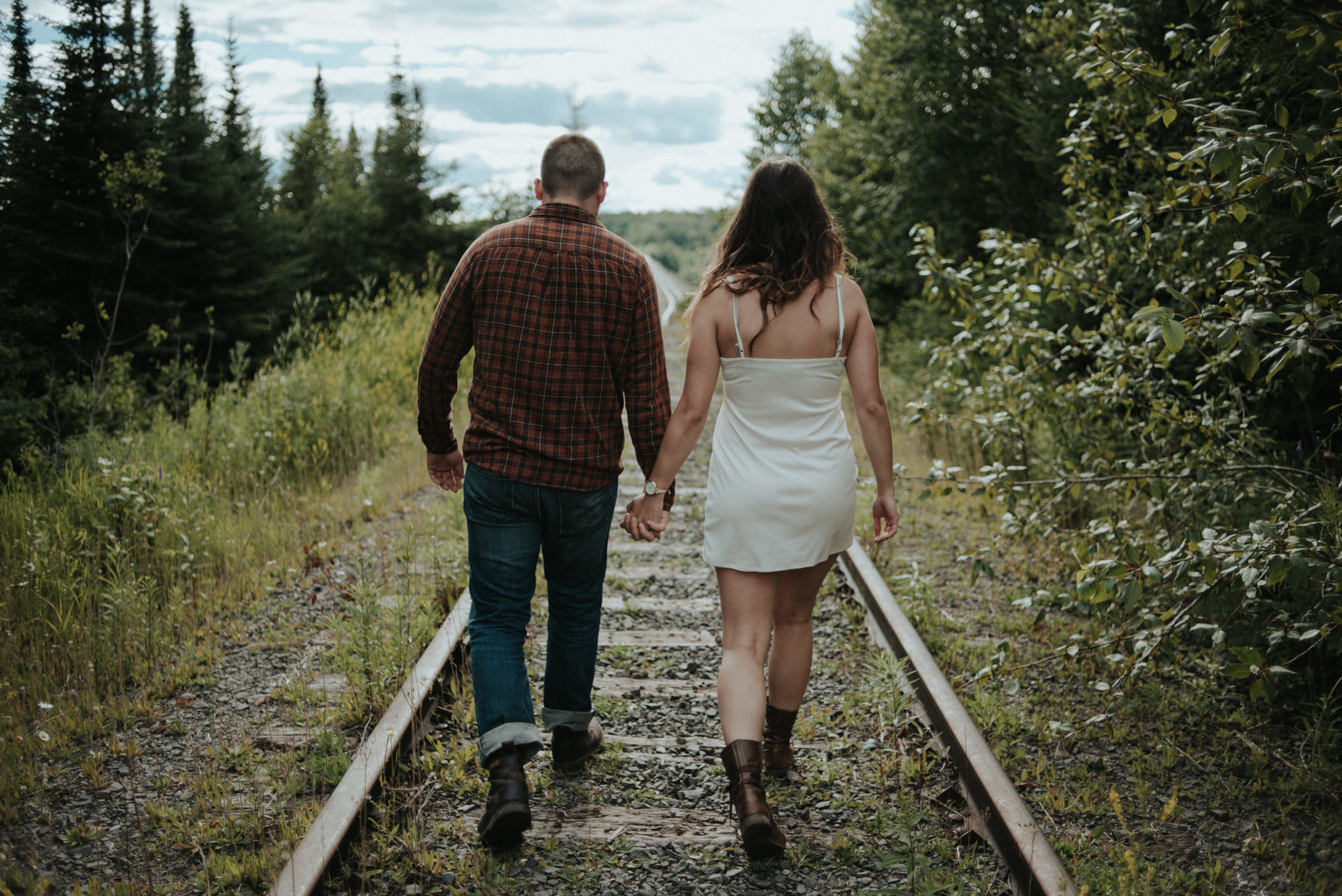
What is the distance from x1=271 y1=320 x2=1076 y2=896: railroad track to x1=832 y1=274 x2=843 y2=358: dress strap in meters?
1.33

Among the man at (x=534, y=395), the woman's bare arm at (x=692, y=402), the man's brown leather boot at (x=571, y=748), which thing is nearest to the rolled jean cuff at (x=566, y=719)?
the man's brown leather boot at (x=571, y=748)

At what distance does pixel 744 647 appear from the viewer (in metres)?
3.32

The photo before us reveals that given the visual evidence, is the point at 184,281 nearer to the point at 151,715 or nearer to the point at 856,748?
the point at 151,715

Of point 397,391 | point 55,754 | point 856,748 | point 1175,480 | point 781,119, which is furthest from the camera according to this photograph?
point 781,119

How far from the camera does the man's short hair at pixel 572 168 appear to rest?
130 inches

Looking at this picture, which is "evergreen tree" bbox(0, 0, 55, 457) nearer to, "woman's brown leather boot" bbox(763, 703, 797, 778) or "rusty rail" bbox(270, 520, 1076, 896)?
"rusty rail" bbox(270, 520, 1076, 896)

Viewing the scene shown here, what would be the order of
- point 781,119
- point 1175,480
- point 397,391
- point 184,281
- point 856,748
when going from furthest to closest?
point 781,119, point 184,281, point 397,391, point 1175,480, point 856,748

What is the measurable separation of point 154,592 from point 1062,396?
205 inches

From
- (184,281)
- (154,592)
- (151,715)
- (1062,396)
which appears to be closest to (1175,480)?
(1062,396)

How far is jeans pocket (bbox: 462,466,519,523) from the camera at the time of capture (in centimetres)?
330

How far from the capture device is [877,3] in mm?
14492

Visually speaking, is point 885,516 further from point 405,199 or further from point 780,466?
point 405,199

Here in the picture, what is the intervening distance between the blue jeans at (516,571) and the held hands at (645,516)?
0.09m

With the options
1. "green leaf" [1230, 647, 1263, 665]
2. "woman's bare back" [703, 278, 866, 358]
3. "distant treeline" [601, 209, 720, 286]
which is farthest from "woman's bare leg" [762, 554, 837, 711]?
"distant treeline" [601, 209, 720, 286]
